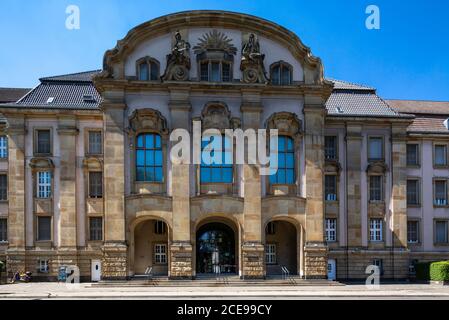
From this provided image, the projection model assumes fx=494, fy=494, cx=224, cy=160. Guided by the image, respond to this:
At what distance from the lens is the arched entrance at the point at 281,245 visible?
36.1 m

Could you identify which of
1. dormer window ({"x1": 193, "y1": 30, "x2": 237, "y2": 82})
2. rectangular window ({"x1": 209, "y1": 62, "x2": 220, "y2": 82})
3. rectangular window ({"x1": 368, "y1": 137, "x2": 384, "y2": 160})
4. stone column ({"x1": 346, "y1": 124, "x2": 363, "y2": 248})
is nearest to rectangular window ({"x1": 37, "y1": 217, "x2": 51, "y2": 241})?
dormer window ({"x1": 193, "y1": 30, "x2": 237, "y2": 82})

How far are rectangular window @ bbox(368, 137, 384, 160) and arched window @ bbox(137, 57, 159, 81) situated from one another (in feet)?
58.1

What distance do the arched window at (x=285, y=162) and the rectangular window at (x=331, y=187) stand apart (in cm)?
561

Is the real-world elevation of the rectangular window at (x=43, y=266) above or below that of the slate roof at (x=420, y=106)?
below

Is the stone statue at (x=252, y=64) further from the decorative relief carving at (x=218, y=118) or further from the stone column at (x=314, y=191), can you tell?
the stone column at (x=314, y=191)

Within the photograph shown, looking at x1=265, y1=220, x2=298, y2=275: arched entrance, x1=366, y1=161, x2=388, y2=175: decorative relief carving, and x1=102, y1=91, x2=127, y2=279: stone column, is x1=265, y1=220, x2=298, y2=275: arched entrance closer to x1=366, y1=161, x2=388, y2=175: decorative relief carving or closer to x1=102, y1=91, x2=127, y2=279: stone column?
x1=366, y1=161, x2=388, y2=175: decorative relief carving

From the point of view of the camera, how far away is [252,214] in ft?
107

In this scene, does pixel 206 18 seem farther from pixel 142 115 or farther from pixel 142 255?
pixel 142 255

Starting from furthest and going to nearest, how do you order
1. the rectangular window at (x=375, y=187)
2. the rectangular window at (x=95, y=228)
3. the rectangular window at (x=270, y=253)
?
the rectangular window at (x=375, y=187)
the rectangular window at (x=95, y=228)
the rectangular window at (x=270, y=253)

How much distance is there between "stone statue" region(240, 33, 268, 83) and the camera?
3325 cm

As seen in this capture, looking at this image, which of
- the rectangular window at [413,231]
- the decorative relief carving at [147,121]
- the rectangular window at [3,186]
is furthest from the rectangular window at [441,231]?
the rectangular window at [3,186]

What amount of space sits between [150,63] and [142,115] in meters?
3.65

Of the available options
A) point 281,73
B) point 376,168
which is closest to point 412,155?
point 376,168
